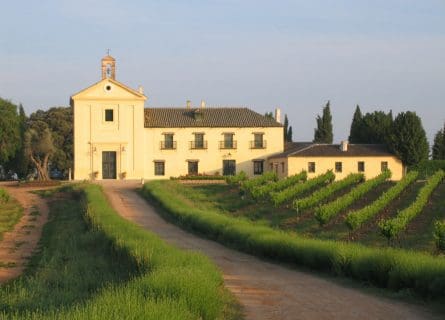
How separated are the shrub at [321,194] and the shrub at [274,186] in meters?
2.66

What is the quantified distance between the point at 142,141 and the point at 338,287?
44.1 meters

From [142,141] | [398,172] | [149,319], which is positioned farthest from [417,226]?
[142,141]

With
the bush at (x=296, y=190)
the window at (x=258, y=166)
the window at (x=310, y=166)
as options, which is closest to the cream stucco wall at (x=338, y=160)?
the window at (x=310, y=166)

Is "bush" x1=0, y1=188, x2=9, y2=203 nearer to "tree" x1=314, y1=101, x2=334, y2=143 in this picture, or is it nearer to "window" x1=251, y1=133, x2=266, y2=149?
"window" x1=251, y1=133, x2=266, y2=149

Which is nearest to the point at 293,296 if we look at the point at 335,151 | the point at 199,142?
the point at 335,151

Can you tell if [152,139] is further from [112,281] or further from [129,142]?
[112,281]

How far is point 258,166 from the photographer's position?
56.9 m

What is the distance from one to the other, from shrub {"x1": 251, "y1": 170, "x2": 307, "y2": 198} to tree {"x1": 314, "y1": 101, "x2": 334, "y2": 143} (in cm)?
2275

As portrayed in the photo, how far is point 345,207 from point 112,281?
21.0 m

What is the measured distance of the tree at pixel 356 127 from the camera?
69.4 metres

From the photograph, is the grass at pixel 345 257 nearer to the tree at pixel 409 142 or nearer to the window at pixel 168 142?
the window at pixel 168 142

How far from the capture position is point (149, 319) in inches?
265

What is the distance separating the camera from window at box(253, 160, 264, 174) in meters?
56.8

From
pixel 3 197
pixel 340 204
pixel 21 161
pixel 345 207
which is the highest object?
pixel 21 161
